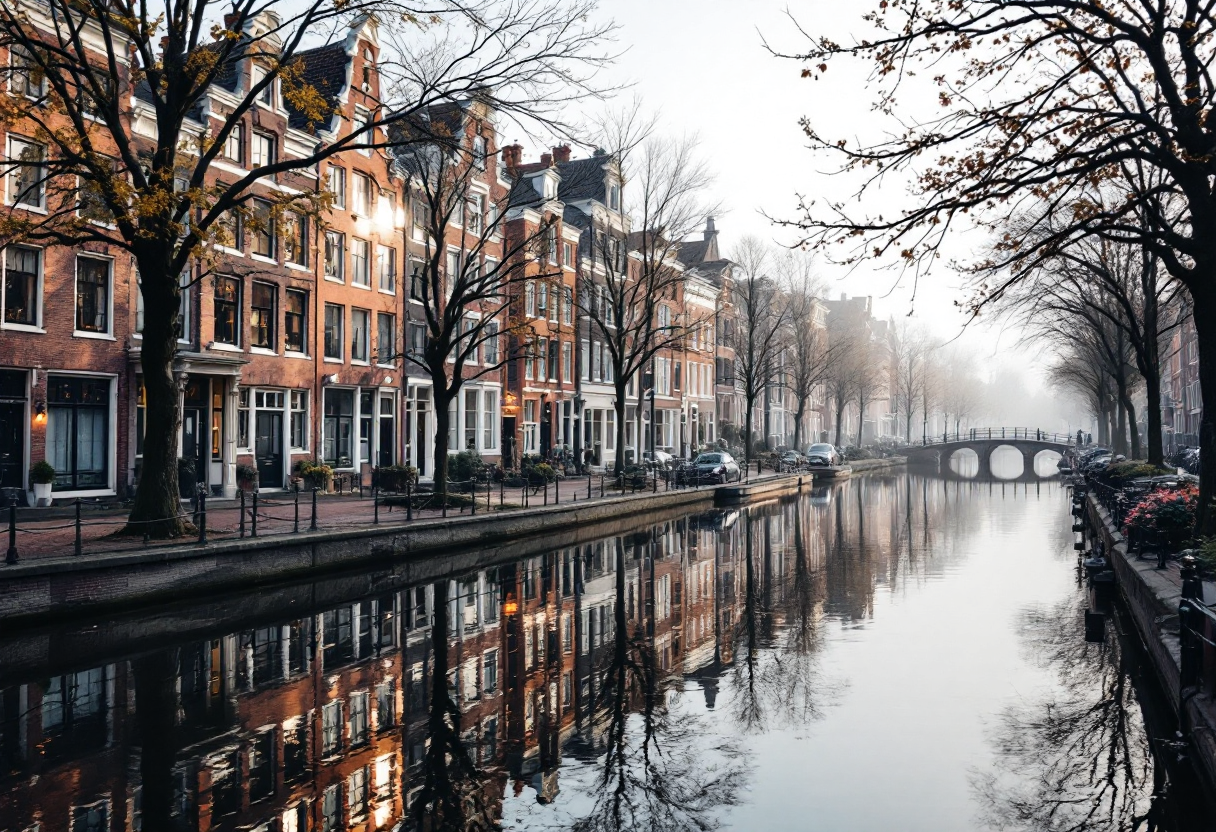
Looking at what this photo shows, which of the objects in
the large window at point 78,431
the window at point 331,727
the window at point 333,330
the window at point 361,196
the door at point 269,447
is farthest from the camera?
the window at point 361,196

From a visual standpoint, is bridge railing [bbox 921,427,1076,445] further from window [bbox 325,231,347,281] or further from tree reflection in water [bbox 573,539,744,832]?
tree reflection in water [bbox 573,539,744,832]

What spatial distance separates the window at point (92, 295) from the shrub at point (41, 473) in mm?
3969

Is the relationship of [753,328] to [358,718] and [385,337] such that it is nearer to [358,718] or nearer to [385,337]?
[385,337]

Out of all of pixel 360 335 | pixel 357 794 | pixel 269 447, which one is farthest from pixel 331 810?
pixel 360 335

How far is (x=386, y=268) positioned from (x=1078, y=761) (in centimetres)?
3472

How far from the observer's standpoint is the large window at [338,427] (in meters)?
37.0

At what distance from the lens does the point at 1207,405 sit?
1695 cm

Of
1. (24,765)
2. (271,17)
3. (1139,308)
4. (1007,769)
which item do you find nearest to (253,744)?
(24,765)

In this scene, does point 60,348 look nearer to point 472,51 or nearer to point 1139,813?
point 472,51

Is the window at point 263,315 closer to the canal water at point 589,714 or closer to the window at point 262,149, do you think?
the window at point 262,149

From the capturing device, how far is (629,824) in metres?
8.00

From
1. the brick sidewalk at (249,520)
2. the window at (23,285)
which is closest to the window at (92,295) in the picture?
the window at (23,285)

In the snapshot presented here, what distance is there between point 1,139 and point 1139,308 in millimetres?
42508

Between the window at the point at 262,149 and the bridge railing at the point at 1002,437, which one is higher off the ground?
the window at the point at 262,149
